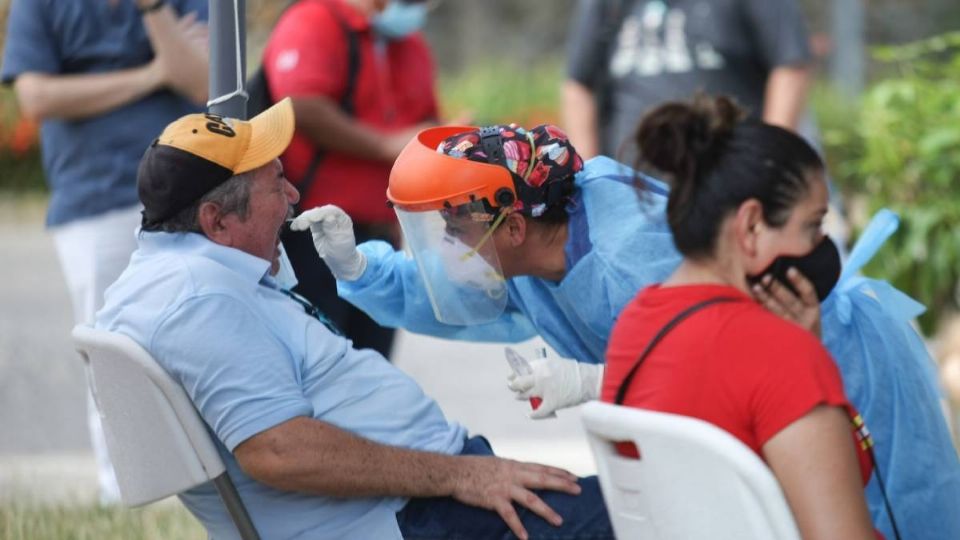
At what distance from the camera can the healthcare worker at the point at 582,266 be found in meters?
2.58

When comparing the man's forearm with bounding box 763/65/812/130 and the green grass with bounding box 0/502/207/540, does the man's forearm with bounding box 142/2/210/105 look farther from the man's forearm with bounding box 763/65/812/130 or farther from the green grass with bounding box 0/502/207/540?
the man's forearm with bounding box 763/65/812/130

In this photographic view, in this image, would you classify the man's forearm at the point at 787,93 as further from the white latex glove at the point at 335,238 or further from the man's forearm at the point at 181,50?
the white latex glove at the point at 335,238

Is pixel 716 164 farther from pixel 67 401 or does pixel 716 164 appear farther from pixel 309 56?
pixel 67 401

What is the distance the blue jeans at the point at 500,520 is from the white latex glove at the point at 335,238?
51 cm

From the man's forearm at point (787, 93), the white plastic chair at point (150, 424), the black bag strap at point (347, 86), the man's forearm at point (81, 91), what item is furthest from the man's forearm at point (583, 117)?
the white plastic chair at point (150, 424)

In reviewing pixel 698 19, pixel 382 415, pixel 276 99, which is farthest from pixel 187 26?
pixel 382 415

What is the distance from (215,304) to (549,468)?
0.62m

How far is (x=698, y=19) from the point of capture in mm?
4711

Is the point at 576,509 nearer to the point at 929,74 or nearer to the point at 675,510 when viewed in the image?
the point at 675,510

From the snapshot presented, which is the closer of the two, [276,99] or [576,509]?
[576,509]

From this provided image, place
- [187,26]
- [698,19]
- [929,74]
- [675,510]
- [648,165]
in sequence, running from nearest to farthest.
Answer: [675,510]
[648,165]
[187,26]
[698,19]
[929,74]

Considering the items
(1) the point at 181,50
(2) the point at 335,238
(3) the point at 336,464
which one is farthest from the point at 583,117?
(3) the point at 336,464

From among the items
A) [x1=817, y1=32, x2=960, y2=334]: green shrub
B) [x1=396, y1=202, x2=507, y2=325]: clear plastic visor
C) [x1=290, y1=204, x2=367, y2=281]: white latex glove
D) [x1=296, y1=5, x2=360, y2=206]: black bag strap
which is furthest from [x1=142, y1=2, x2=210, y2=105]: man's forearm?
[x1=817, y1=32, x2=960, y2=334]: green shrub

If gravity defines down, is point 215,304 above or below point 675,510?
below
